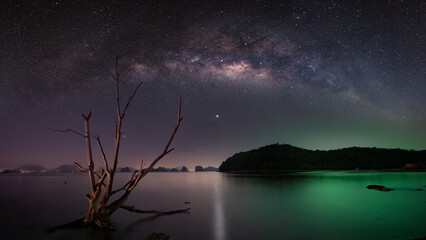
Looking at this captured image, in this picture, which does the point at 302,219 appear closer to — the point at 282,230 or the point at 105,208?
the point at 282,230

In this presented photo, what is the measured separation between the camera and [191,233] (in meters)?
11.5

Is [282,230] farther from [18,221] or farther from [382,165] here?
[382,165]

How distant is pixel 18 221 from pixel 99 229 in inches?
343

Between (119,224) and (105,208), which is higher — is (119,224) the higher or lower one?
the lower one

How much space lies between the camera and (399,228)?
38.5 feet

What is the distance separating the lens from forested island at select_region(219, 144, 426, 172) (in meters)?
120

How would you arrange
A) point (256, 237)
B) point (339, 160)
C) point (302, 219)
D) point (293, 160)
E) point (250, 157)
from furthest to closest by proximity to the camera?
1. point (250, 157)
2. point (293, 160)
3. point (339, 160)
4. point (302, 219)
5. point (256, 237)

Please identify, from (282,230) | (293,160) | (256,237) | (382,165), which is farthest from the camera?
(293,160)

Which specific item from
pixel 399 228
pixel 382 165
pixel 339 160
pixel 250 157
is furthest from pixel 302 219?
pixel 250 157

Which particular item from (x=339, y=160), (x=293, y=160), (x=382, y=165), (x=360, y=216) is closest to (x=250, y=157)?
(x=293, y=160)

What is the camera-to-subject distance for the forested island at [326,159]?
12006 cm

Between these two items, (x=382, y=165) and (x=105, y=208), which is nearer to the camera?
(x=105, y=208)

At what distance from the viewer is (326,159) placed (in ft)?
484

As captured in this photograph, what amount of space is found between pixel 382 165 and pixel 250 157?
80.0 meters
